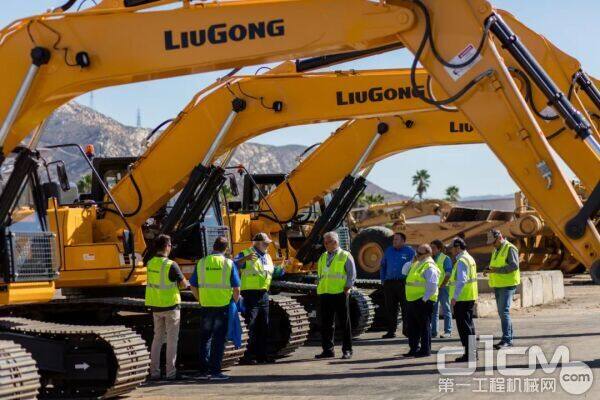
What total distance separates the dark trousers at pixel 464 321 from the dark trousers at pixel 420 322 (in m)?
0.48

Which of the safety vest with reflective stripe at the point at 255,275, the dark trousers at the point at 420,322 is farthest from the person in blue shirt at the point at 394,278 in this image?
the safety vest with reflective stripe at the point at 255,275

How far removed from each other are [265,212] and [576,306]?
9.74m

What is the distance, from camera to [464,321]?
15.2m

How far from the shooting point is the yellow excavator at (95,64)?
12352 mm

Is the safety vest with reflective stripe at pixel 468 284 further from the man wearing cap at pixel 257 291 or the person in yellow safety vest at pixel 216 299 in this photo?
the person in yellow safety vest at pixel 216 299

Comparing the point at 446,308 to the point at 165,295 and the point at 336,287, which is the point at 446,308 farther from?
the point at 165,295

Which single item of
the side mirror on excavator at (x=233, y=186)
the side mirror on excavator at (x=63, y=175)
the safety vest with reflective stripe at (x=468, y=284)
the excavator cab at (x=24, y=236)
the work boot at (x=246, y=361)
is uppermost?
the side mirror on excavator at (x=233, y=186)

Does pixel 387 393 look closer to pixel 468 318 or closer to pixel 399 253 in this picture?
pixel 468 318

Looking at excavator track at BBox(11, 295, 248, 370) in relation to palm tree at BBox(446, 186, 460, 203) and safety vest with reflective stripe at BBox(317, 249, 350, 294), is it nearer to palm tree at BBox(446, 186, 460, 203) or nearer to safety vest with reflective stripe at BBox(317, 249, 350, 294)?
safety vest with reflective stripe at BBox(317, 249, 350, 294)

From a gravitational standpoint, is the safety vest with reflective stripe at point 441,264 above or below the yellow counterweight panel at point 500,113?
below

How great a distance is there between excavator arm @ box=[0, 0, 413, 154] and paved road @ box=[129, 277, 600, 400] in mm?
3791

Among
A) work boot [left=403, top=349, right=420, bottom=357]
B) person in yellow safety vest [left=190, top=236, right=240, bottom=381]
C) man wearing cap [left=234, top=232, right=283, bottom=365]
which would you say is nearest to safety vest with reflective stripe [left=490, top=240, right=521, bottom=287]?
work boot [left=403, top=349, right=420, bottom=357]

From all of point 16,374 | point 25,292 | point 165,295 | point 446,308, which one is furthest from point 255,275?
point 16,374

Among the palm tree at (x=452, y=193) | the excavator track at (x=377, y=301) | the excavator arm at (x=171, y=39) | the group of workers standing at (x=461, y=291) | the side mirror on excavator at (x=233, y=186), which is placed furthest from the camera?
the palm tree at (x=452, y=193)
